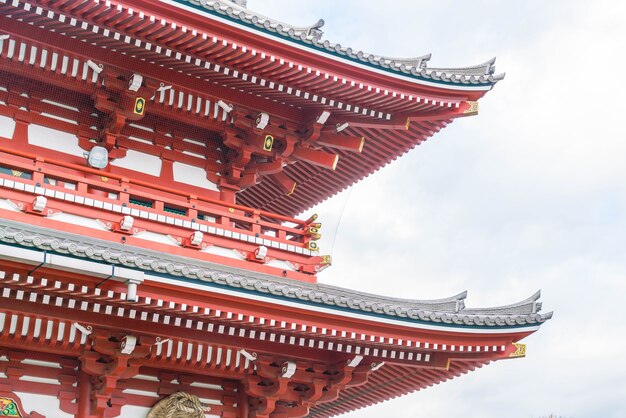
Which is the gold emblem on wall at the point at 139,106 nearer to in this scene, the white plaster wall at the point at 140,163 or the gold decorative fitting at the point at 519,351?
the white plaster wall at the point at 140,163

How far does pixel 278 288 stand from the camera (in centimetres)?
1270

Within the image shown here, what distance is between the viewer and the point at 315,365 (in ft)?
47.1

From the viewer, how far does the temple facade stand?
12.3 metres

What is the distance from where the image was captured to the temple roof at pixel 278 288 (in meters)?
11.0

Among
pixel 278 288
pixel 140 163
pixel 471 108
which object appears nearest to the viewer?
pixel 278 288

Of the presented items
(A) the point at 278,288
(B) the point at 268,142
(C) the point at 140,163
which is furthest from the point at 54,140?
(A) the point at 278,288

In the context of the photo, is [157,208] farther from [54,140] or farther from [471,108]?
[471,108]

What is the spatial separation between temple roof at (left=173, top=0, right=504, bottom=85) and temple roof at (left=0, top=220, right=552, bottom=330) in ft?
13.2

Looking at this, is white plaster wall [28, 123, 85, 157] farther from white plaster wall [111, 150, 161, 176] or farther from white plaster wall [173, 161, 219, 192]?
white plaster wall [173, 161, 219, 192]

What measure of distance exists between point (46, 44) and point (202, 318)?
5.21 m

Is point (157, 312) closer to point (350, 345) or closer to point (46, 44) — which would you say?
point (350, 345)

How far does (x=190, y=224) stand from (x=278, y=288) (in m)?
2.47

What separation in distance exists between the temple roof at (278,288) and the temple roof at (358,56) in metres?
4.02

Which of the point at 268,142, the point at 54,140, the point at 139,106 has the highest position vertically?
the point at 268,142
